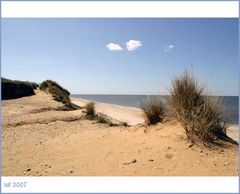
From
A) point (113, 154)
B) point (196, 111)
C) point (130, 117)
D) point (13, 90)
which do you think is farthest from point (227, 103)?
point (13, 90)

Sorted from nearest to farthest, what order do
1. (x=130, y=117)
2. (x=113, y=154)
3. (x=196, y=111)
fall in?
(x=113, y=154)
(x=196, y=111)
(x=130, y=117)

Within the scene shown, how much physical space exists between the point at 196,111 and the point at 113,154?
72.1 inches

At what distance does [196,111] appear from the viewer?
5363 mm

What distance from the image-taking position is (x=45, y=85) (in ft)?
69.9

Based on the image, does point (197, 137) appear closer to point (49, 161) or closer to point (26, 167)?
point (49, 161)

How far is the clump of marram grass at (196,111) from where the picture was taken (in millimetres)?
5016

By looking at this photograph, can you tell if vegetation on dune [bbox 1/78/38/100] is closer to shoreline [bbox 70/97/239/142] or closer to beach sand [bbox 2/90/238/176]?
shoreline [bbox 70/97/239/142]

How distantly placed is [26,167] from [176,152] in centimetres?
243

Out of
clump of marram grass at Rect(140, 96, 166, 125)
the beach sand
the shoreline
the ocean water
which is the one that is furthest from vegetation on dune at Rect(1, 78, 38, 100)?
clump of marram grass at Rect(140, 96, 166, 125)

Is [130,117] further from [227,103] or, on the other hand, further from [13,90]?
[227,103]

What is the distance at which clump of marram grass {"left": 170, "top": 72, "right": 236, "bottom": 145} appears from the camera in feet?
16.5

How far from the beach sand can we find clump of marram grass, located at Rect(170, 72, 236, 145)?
241 mm

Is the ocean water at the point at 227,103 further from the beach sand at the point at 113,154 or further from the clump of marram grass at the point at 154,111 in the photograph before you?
the beach sand at the point at 113,154

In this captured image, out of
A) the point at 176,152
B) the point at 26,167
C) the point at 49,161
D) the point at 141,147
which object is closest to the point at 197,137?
the point at 176,152
